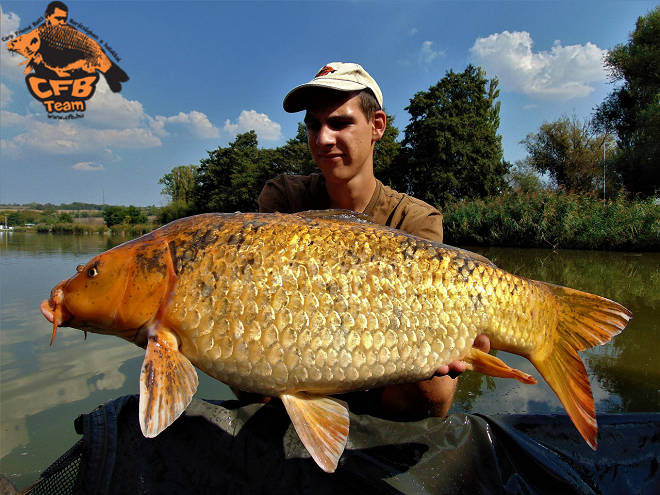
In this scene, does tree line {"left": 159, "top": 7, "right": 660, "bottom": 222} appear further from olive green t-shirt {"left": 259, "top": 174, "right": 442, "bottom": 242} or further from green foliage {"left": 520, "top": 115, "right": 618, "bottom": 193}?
olive green t-shirt {"left": 259, "top": 174, "right": 442, "bottom": 242}

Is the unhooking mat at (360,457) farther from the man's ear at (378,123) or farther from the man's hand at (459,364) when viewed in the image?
the man's ear at (378,123)

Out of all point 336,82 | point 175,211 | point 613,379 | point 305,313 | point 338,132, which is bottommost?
point 613,379

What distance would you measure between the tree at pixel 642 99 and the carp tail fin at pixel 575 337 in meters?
18.2

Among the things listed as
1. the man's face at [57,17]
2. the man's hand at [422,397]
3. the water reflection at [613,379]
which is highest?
the man's face at [57,17]

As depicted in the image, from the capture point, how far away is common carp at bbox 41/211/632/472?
1097mm

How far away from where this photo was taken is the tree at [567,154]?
73.9 ft

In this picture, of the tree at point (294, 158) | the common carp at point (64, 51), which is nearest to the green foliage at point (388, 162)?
the tree at point (294, 158)

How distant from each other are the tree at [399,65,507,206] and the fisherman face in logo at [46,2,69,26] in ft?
59.9

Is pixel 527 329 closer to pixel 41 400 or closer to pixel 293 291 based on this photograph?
pixel 293 291

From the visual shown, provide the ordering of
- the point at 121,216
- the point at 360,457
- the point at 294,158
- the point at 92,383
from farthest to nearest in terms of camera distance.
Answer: the point at 121,216, the point at 294,158, the point at 92,383, the point at 360,457

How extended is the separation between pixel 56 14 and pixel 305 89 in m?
9.91

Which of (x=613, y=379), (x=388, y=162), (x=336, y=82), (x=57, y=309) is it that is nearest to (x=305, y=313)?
(x=57, y=309)

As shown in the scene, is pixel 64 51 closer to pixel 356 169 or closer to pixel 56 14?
pixel 56 14

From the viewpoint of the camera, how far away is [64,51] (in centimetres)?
862
